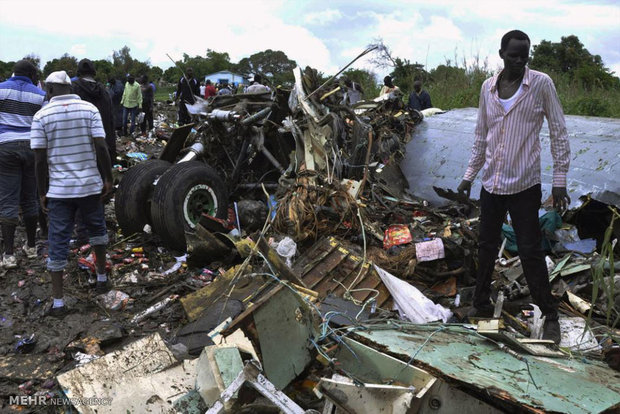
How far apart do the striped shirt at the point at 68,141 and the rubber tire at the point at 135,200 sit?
1.40 metres

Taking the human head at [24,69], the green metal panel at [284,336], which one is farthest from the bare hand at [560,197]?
the human head at [24,69]

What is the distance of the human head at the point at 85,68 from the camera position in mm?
5523

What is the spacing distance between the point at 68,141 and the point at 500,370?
135 inches

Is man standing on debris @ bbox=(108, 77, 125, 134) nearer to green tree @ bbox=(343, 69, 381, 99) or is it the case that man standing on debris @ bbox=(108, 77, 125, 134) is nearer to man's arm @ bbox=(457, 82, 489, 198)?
green tree @ bbox=(343, 69, 381, 99)

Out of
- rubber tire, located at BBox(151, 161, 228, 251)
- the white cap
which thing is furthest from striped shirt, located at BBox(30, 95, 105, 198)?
rubber tire, located at BBox(151, 161, 228, 251)

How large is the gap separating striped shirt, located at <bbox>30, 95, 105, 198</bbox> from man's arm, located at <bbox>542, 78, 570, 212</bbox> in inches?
128

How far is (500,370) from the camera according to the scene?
233cm

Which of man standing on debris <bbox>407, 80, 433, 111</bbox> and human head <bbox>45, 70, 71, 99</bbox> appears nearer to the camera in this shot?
human head <bbox>45, 70, 71, 99</bbox>

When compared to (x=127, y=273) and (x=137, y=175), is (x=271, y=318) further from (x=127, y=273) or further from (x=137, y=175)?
(x=137, y=175)

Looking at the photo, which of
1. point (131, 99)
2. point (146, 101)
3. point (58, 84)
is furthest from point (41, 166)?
point (146, 101)

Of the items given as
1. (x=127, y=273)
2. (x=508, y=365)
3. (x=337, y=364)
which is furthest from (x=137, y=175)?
(x=508, y=365)

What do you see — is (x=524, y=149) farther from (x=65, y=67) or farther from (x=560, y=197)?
(x=65, y=67)

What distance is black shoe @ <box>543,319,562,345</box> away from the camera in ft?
10.8

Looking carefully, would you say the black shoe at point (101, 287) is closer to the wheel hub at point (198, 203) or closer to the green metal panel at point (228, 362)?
the wheel hub at point (198, 203)
